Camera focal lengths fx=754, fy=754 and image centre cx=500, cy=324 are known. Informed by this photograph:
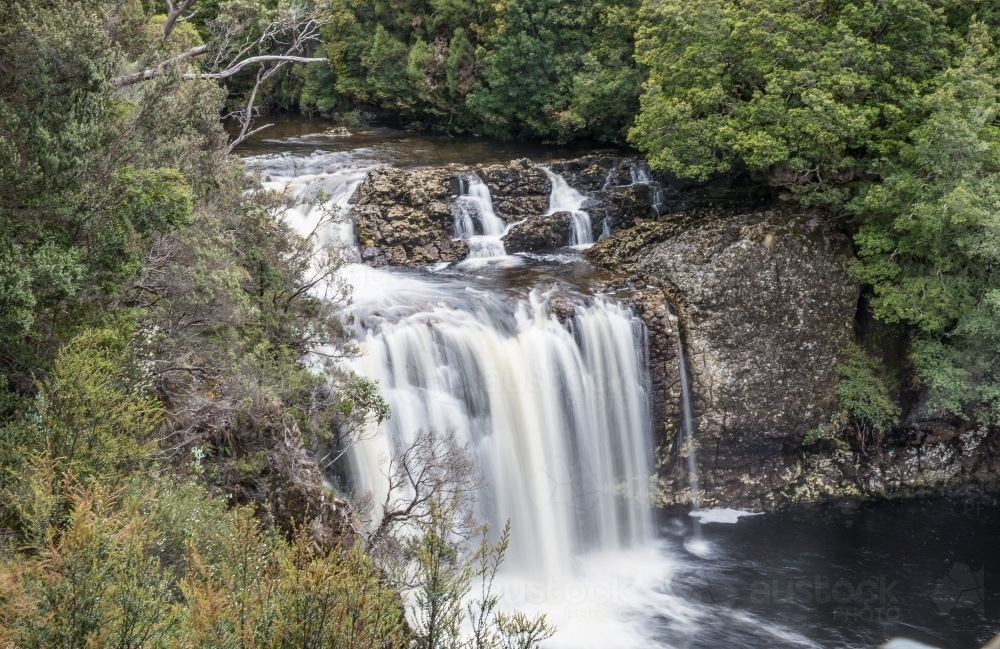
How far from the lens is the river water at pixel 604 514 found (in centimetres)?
1452

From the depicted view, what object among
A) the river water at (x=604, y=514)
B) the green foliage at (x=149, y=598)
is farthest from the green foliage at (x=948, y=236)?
the green foliage at (x=149, y=598)

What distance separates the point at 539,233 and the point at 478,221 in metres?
1.79

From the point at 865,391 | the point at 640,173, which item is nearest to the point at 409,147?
the point at 640,173

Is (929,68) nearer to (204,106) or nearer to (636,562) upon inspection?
(636,562)

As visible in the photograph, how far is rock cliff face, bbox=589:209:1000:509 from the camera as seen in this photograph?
58.3 ft

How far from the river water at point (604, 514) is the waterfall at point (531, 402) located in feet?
0.10

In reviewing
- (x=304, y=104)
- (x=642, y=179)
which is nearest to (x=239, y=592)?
(x=642, y=179)

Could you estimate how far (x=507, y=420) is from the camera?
16.1 metres

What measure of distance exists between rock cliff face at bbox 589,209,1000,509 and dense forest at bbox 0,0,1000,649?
2.87ft

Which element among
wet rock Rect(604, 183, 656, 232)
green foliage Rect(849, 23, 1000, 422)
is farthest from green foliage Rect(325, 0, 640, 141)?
green foliage Rect(849, 23, 1000, 422)

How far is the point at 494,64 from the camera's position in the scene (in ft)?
91.6

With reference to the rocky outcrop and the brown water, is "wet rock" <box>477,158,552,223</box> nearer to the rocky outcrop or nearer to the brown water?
the rocky outcrop

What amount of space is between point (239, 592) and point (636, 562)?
12.2 meters

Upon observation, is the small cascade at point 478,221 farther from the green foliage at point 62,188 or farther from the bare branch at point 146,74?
the green foliage at point 62,188
